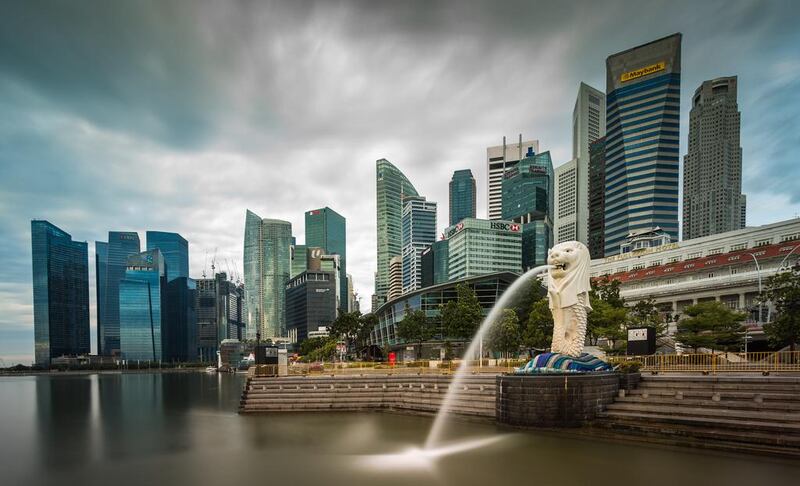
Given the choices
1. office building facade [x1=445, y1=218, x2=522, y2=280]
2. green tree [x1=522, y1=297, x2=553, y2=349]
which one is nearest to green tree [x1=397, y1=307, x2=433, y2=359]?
green tree [x1=522, y1=297, x2=553, y2=349]

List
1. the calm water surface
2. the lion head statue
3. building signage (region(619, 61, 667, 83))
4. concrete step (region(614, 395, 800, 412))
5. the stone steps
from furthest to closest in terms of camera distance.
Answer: building signage (region(619, 61, 667, 83)) < the lion head statue < concrete step (region(614, 395, 800, 412)) < the stone steps < the calm water surface

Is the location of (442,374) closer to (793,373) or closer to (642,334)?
(642,334)

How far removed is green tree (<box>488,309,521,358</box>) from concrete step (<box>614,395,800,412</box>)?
25024 millimetres

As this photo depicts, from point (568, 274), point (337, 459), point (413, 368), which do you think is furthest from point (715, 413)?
point (413, 368)

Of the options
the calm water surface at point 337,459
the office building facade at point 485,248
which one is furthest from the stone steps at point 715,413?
the office building facade at point 485,248

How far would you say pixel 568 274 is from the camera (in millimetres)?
25688

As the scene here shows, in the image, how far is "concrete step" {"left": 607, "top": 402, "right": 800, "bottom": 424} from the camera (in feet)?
60.1

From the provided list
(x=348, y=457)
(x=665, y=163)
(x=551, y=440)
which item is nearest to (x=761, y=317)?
(x=551, y=440)

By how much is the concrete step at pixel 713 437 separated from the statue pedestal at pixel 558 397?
1.22 metres

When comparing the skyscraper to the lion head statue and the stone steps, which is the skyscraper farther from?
the stone steps

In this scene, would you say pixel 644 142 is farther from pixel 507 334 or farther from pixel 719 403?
pixel 719 403

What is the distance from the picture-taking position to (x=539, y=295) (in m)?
60.8

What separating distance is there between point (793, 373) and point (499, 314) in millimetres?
32972

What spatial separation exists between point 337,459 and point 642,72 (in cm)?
21234
